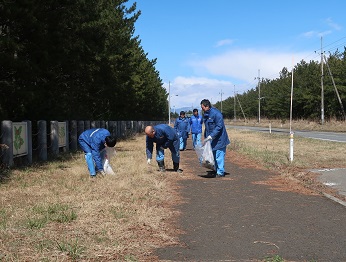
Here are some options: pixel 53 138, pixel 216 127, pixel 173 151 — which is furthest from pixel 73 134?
pixel 216 127

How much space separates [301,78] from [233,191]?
212 feet

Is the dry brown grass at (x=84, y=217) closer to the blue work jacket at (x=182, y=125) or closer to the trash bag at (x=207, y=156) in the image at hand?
the trash bag at (x=207, y=156)

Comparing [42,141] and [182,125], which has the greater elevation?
[182,125]

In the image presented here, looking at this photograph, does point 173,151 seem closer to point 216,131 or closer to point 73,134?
point 216,131

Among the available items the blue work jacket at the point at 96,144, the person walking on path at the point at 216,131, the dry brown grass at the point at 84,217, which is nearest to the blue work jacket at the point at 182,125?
the person walking on path at the point at 216,131

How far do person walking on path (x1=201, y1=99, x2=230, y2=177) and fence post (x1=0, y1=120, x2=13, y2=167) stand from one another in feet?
18.1

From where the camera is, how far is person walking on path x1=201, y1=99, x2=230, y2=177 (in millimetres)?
10188

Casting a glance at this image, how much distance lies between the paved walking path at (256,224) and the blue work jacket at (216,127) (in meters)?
1.21

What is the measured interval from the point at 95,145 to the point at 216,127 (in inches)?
117

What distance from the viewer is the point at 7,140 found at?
1152 cm

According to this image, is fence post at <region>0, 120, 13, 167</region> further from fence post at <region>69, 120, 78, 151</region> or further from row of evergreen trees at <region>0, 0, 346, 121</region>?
fence post at <region>69, 120, 78, 151</region>

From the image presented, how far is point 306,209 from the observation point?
678cm

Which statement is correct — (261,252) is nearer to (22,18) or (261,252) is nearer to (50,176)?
(50,176)

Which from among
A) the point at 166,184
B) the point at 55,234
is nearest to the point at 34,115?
the point at 166,184
